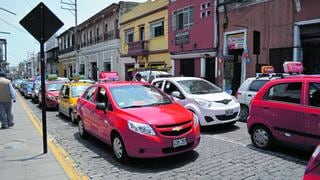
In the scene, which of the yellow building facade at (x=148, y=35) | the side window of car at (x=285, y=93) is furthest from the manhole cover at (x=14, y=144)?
the yellow building facade at (x=148, y=35)

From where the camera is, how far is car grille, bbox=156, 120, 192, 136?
6.01m

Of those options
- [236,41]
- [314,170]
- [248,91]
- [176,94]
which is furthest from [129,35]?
[314,170]

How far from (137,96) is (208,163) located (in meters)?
2.11

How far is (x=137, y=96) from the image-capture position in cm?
732

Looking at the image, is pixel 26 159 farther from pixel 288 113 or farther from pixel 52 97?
pixel 52 97

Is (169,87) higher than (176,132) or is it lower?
higher

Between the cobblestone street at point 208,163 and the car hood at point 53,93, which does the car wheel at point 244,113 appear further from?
the car hood at point 53,93

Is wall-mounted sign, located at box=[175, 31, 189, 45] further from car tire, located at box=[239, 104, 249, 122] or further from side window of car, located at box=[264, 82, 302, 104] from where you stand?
side window of car, located at box=[264, 82, 302, 104]

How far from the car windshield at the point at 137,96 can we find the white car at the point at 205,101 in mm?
1930

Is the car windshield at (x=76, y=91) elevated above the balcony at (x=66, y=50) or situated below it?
below

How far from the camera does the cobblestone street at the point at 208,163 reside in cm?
567

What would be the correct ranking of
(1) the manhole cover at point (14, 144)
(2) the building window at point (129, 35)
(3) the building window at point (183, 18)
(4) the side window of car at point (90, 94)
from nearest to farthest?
(1) the manhole cover at point (14, 144) → (4) the side window of car at point (90, 94) → (3) the building window at point (183, 18) → (2) the building window at point (129, 35)

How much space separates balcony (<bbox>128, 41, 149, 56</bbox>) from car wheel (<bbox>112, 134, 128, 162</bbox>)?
22.7 meters

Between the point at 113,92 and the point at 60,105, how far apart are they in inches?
293
